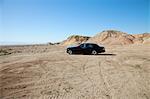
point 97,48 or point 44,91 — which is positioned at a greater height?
point 97,48

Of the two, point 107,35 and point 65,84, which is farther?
point 107,35

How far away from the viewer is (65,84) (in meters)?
8.95

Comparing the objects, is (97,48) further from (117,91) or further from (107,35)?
(107,35)

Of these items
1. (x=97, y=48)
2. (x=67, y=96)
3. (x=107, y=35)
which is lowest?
(x=67, y=96)

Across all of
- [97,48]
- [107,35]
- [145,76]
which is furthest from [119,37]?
[145,76]

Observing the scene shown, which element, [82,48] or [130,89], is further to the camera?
[82,48]

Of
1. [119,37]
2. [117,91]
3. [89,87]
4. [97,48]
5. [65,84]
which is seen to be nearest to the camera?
[117,91]

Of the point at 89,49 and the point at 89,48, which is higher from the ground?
the point at 89,48

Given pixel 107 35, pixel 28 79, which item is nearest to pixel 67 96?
pixel 28 79

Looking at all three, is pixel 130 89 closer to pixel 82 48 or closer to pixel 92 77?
pixel 92 77

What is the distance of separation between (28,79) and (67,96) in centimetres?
342

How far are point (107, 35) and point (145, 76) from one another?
8104 centimetres

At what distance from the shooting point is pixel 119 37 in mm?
82938

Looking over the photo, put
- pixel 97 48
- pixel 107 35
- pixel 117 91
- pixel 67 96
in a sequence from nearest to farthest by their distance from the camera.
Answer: pixel 67 96 < pixel 117 91 < pixel 97 48 < pixel 107 35
